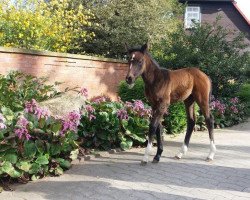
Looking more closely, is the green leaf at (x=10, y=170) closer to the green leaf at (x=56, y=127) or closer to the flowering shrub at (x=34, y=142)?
the flowering shrub at (x=34, y=142)

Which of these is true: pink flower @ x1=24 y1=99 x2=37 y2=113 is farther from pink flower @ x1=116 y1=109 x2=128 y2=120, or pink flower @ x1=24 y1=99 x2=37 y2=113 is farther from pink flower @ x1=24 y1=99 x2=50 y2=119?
pink flower @ x1=116 y1=109 x2=128 y2=120

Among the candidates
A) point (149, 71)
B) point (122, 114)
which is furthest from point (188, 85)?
point (122, 114)

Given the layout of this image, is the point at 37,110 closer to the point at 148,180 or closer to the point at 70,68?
the point at 148,180

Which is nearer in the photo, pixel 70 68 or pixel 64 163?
pixel 64 163

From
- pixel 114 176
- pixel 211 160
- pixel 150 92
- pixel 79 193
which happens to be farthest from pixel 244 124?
pixel 79 193

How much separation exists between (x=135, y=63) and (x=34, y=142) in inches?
84.5

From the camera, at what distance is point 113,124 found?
744cm

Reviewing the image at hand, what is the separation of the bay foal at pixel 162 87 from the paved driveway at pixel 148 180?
0.37 meters

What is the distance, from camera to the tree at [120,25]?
15.8m

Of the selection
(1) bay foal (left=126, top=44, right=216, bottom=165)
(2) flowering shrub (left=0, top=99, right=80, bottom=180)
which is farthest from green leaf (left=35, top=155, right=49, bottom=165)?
(1) bay foal (left=126, top=44, right=216, bottom=165)

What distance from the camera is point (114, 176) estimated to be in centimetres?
593

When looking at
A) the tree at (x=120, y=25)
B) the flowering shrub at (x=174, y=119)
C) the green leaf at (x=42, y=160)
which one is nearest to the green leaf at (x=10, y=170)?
the green leaf at (x=42, y=160)

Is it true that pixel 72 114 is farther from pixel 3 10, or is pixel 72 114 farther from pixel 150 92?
pixel 3 10

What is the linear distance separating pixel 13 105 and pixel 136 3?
1119 cm
